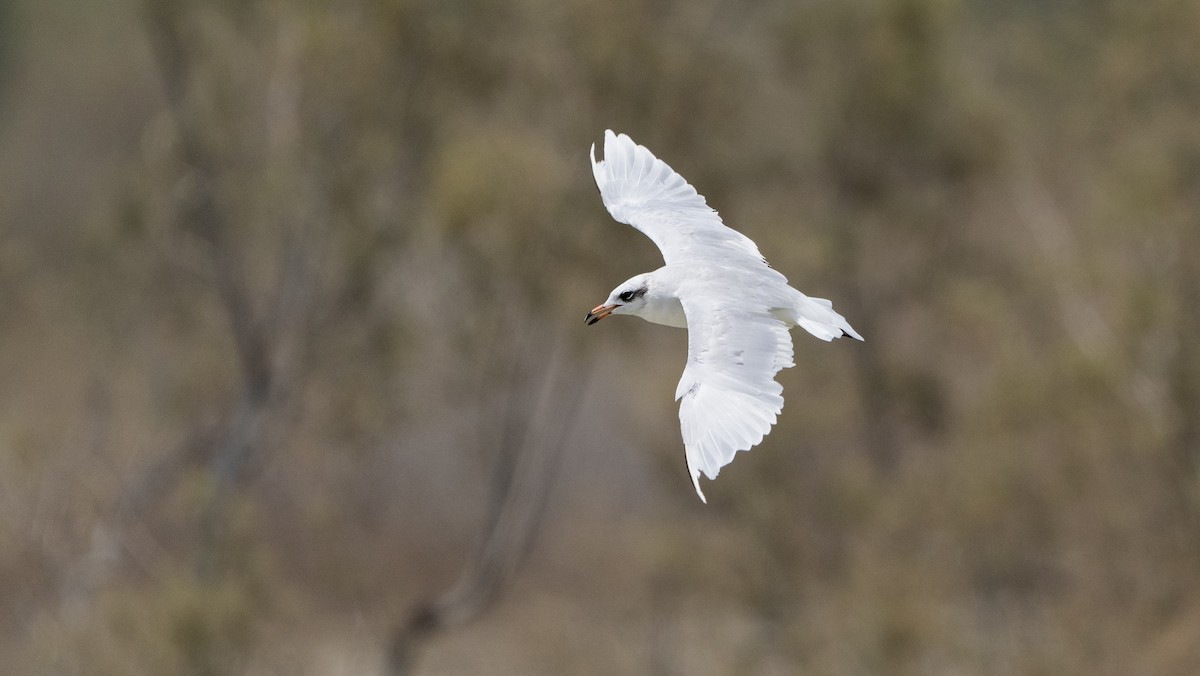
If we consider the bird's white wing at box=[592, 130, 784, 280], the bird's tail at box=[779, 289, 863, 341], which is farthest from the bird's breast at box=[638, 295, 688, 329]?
the bird's tail at box=[779, 289, 863, 341]

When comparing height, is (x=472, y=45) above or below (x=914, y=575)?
above

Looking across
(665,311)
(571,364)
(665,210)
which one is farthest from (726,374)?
(571,364)

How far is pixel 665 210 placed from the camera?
6824 mm

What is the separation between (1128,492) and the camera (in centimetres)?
1716

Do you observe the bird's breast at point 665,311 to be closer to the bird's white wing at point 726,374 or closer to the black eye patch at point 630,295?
the black eye patch at point 630,295

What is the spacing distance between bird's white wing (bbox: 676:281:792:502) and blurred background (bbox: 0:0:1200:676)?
9.21m

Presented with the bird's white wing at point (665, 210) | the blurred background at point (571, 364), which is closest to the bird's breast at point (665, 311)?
the bird's white wing at point (665, 210)

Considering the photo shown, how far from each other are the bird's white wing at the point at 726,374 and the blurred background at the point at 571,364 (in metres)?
9.21

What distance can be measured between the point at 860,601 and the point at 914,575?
763mm

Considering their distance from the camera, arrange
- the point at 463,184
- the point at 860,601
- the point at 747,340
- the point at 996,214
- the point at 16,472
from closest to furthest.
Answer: the point at 747,340 → the point at 463,184 → the point at 16,472 → the point at 860,601 → the point at 996,214

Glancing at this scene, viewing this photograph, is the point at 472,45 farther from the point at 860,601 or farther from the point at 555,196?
the point at 860,601

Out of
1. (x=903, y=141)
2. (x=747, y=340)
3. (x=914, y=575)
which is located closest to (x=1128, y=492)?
(x=914, y=575)

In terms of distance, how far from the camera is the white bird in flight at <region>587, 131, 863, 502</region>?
499cm

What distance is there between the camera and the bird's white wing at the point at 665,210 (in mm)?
6363
